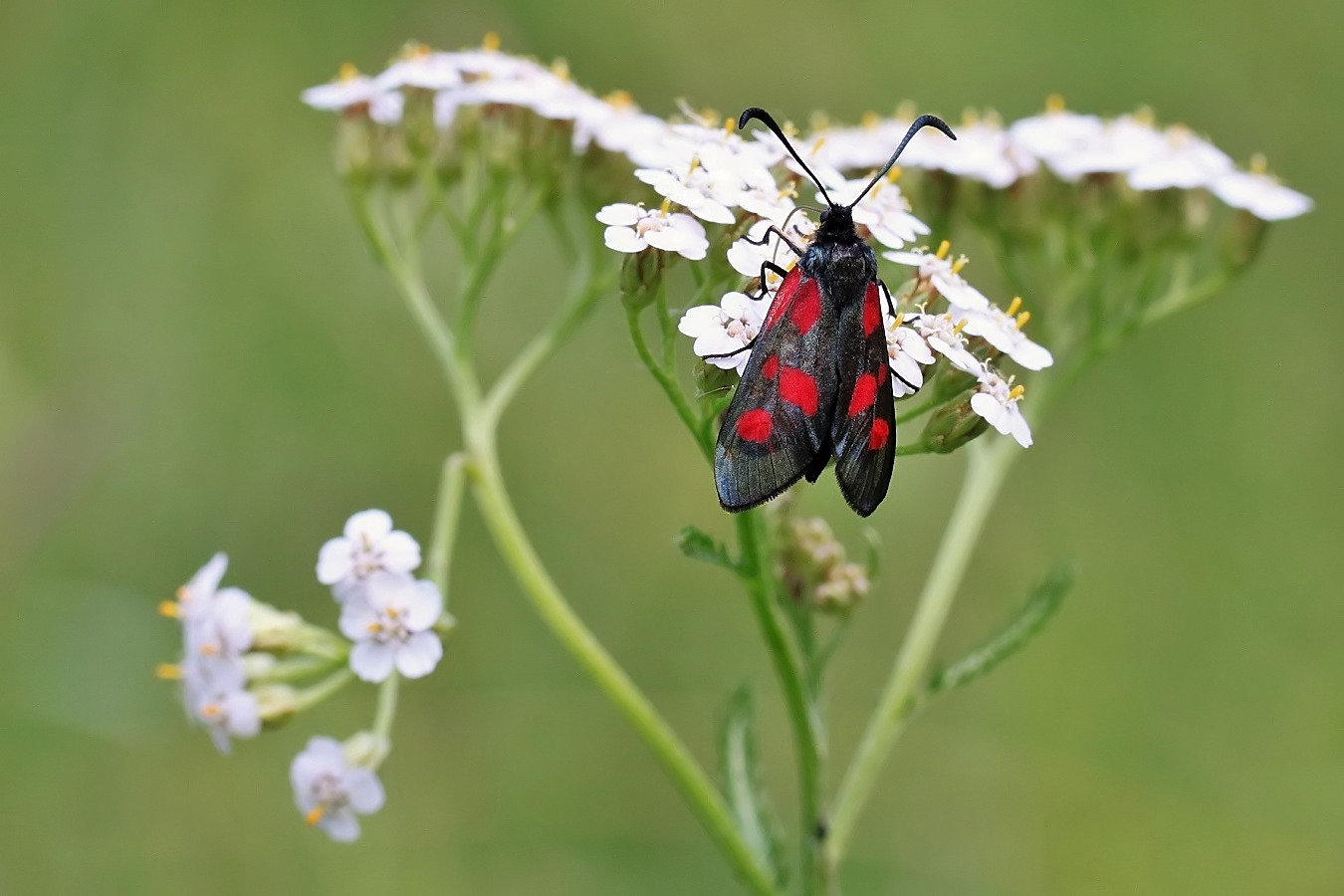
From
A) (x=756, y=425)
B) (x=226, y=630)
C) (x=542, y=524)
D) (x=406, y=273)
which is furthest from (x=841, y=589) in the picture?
(x=542, y=524)

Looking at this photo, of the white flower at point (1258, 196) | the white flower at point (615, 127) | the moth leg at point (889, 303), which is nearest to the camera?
the moth leg at point (889, 303)

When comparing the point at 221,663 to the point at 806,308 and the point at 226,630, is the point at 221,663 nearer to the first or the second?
the point at 226,630

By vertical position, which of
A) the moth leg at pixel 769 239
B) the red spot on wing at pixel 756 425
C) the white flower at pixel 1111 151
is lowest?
the red spot on wing at pixel 756 425

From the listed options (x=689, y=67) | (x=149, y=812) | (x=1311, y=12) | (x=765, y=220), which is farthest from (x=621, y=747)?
(x=1311, y=12)

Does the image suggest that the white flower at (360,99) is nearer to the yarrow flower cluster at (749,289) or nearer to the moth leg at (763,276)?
the yarrow flower cluster at (749,289)

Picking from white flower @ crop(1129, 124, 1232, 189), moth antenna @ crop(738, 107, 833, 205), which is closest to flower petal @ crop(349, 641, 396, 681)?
moth antenna @ crop(738, 107, 833, 205)

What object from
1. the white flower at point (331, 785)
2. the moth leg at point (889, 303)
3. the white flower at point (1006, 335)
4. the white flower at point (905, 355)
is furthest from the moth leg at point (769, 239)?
the white flower at point (331, 785)
